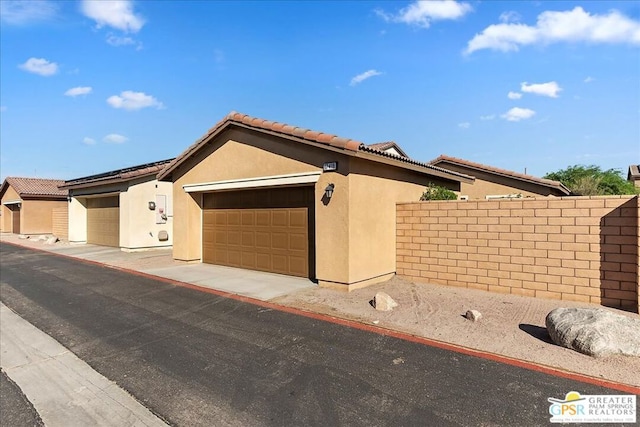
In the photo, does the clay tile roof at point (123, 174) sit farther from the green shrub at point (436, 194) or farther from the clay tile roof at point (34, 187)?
the green shrub at point (436, 194)

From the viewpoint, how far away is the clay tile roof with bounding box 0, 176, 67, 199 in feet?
91.1

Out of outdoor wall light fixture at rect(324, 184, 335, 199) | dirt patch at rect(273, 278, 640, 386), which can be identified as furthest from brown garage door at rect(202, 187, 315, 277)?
dirt patch at rect(273, 278, 640, 386)

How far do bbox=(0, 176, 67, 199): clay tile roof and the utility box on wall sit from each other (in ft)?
54.0

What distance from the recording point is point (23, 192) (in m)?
27.5

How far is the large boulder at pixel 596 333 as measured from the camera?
184 inches

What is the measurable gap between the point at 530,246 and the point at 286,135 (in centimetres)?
621

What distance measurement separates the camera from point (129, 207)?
1667 cm

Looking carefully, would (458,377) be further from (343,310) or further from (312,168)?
(312,168)

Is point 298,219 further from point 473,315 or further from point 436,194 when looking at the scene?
point 473,315

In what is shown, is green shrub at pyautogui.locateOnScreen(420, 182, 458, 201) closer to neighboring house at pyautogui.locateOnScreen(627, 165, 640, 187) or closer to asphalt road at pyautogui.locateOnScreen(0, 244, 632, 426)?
asphalt road at pyautogui.locateOnScreen(0, 244, 632, 426)

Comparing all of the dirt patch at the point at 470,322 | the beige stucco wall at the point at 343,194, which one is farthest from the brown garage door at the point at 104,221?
the dirt patch at the point at 470,322

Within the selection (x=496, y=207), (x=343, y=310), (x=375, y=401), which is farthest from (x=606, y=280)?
(x=375, y=401)

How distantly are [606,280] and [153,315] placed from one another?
28.9ft

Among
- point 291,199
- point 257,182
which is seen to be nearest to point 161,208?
point 257,182
